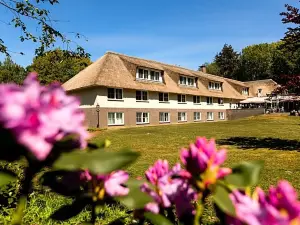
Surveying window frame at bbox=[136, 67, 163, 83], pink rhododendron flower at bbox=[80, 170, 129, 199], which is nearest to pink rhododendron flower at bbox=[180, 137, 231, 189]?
pink rhododendron flower at bbox=[80, 170, 129, 199]

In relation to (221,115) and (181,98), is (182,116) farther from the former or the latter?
(221,115)

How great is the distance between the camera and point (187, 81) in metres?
42.0

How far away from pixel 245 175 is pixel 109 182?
437mm

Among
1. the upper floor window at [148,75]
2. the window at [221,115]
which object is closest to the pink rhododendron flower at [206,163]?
the upper floor window at [148,75]

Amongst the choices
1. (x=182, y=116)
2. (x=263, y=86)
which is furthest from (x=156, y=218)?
(x=263, y=86)

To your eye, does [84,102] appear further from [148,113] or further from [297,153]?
[297,153]

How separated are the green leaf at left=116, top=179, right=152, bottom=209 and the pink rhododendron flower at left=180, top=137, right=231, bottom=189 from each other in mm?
163

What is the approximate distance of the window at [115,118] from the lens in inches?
1215

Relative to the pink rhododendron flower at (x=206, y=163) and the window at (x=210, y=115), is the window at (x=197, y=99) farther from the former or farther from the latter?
the pink rhododendron flower at (x=206, y=163)

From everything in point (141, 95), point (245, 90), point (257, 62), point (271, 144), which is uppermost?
point (257, 62)

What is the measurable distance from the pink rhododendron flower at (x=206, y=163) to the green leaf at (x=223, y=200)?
44 mm

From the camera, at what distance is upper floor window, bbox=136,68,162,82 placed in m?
35.0

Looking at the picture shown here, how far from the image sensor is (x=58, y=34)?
23.3ft

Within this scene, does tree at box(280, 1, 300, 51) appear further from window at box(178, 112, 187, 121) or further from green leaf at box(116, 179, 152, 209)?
window at box(178, 112, 187, 121)
